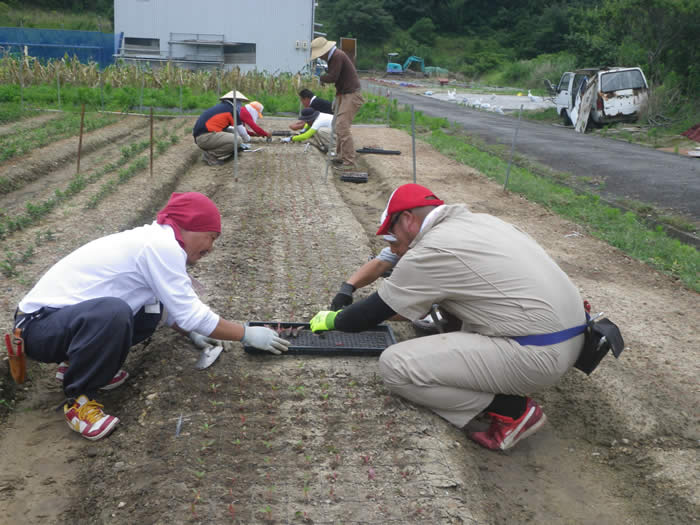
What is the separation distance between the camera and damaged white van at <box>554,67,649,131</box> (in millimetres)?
17000

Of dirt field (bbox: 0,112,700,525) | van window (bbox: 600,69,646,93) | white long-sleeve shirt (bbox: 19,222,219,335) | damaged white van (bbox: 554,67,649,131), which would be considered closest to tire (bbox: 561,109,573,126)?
damaged white van (bbox: 554,67,649,131)

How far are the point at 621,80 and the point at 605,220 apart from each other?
12.2 metres

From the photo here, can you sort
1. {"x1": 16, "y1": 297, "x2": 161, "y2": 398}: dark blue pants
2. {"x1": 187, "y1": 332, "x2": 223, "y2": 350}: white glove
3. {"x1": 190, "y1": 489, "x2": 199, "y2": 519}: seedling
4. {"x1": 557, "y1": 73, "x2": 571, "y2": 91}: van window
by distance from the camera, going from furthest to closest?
1. {"x1": 557, "y1": 73, "x2": 571, "y2": 91}: van window
2. {"x1": 187, "y1": 332, "x2": 223, "y2": 350}: white glove
3. {"x1": 16, "y1": 297, "x2": 161, "y2": 398}: dark blue pants
4. {"x1": 190, "y1": 489, "x2": 199, "y2": 519}: seedling

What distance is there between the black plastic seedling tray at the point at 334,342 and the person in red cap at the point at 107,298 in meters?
0.79

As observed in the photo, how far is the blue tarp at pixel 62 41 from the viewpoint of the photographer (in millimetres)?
26281

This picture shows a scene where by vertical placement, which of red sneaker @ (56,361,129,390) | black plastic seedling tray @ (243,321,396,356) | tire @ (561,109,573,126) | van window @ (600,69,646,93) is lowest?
red sneaker @ (56,361,129,390)

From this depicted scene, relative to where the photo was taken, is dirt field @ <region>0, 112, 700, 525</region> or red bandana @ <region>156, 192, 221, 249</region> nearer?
dirt field @ <region>0, 112, 700, 525</region>

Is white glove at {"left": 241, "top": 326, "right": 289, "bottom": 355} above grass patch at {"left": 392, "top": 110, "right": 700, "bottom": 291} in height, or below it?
below

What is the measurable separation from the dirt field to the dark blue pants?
0.34 m

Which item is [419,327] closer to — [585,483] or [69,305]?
[585,483]

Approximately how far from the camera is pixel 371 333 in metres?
3.76

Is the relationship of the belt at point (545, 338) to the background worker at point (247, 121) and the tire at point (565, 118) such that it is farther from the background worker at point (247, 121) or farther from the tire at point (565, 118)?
the tire at point (565, 118)

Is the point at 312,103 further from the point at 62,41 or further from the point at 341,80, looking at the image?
the point at 62,41

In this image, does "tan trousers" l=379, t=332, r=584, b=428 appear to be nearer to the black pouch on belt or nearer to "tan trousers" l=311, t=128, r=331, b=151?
the black pouch on belt
